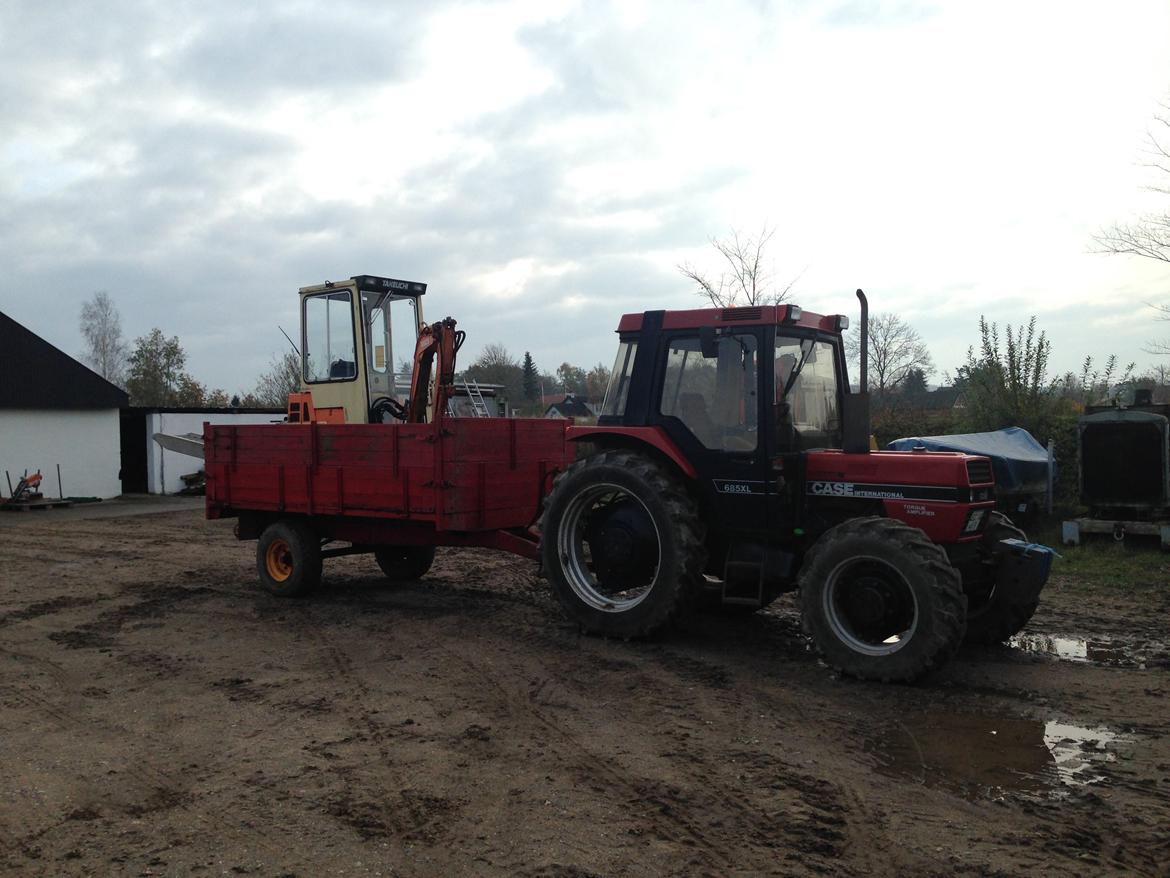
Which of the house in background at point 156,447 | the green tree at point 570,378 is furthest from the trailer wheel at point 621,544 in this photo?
the green tree at point 570,378

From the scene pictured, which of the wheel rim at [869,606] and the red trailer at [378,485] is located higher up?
the red trailer at [378,485]

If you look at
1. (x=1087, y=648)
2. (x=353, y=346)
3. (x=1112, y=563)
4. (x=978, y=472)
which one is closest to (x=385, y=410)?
(x=353, y=346)

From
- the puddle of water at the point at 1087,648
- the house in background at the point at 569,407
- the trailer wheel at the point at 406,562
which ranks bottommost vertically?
the puddle of water at the point at 1087,648

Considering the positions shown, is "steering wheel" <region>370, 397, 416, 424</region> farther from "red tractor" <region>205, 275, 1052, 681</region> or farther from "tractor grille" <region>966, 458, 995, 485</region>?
"tractor grille" <region>966, 458, 995, 485</region>

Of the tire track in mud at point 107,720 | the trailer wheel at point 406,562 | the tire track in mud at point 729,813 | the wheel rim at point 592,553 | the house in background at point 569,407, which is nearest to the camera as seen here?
the tire track in mud at point 729,813

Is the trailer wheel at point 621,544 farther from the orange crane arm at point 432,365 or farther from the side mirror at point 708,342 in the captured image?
the orange crane arm at point 432,365

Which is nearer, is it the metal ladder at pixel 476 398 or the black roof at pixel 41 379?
the metal ladder at pixel 476 398

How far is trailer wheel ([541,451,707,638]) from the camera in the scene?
6859mm

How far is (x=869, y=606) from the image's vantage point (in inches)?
241

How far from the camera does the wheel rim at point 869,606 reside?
6078mm

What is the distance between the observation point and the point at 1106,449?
1182cm

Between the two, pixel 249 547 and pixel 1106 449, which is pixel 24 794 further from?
pixel 1106 449

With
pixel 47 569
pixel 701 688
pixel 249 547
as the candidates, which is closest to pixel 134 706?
pixel 701 688

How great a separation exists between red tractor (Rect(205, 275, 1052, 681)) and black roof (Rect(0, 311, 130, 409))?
51.7 ft
